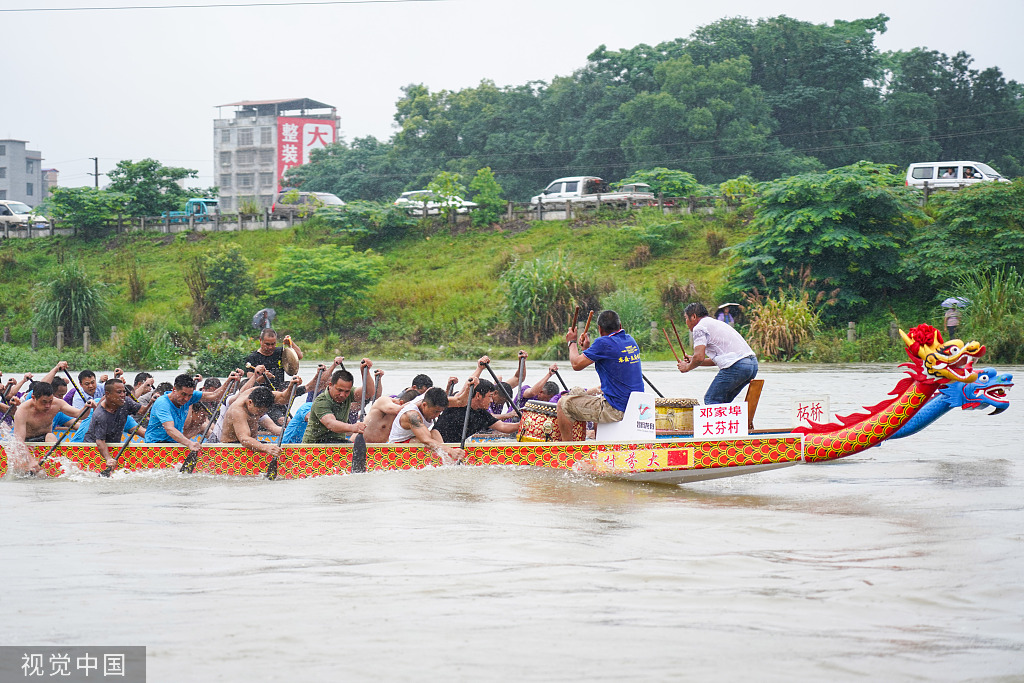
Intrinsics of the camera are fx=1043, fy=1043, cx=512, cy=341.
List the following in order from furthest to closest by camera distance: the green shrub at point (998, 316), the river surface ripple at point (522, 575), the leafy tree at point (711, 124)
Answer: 1. the leafy tree at point (711, 124)
2. the green shrub at point (998, 316)
3. the river surface ripple at point (522, 575)

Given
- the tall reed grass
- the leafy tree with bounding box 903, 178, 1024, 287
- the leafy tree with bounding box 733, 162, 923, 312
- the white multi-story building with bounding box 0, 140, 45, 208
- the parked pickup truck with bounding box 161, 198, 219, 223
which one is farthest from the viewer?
the white multi-story building with bounding box 0, 140, 45, 208

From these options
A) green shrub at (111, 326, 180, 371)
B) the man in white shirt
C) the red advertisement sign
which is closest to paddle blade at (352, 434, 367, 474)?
the man in white shirt

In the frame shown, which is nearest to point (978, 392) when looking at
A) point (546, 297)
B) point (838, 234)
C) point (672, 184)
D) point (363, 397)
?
point (363, 397)

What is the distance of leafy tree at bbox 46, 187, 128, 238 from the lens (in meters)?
37.8

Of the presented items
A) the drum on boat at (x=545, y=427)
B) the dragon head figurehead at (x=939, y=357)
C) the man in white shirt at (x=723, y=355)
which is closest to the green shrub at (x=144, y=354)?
the drum on boat at (x=545, y=427)

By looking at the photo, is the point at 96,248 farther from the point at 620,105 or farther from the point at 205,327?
the point at 620,105

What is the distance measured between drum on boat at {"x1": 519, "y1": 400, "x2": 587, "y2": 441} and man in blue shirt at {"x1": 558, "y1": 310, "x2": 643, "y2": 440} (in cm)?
12

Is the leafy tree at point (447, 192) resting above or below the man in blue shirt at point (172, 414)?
above

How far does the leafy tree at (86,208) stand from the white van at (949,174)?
27.1 m

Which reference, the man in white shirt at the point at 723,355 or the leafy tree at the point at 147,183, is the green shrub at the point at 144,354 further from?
the man in white shirt at the point at 723,355

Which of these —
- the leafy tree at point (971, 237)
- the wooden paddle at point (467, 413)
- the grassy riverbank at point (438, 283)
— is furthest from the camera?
the grassy riverbank at point (438, 283)

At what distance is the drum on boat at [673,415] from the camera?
356 inches

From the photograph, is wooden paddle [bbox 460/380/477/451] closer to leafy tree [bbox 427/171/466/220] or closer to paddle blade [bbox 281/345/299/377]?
paddle blade [bbox 281/345/299/377]

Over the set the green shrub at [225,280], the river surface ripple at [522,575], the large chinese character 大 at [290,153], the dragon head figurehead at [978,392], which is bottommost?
the river surface ripple at [522,575]
